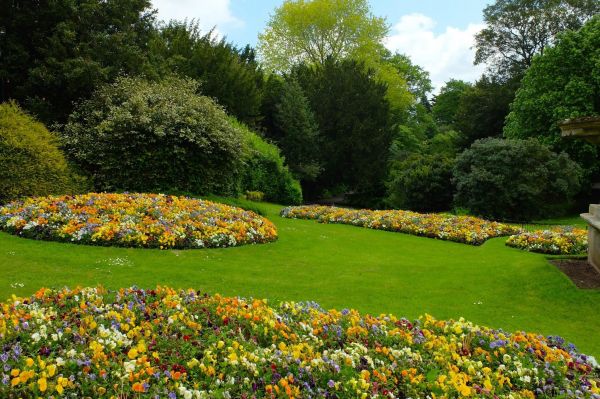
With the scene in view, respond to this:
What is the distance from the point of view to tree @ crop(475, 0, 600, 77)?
125ft

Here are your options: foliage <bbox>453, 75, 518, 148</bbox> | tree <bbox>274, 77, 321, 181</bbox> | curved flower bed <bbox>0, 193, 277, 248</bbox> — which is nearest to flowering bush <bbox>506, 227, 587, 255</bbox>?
curved flower bed <bbox>0, 193, 277, 248</bbox>

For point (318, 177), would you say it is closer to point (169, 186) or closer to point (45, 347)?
point (169, 186)

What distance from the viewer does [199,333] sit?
4.83m

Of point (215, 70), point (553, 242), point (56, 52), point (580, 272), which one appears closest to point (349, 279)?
point (580, 272)

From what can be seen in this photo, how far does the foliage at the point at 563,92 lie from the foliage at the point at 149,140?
1943 cm

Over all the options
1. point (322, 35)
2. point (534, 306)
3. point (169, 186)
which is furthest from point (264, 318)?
point (322, 35)

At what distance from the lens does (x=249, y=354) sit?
430 centimetres

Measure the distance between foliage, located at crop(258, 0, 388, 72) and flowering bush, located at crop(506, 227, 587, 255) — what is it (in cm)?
3376

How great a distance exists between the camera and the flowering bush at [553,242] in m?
12.9

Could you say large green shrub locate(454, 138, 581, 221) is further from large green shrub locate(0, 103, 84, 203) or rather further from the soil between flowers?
large green shrub locate(0, 103, 84, 203)

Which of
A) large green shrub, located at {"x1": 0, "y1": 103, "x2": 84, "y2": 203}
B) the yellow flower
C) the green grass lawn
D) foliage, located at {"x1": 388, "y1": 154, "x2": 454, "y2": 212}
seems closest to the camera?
the yellow flower

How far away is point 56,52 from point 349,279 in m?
13.3

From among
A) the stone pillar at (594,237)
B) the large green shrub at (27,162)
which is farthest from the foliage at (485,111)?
the large green shrub at (27,162)

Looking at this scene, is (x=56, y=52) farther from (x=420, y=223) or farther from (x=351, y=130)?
(x=351, y=130)
